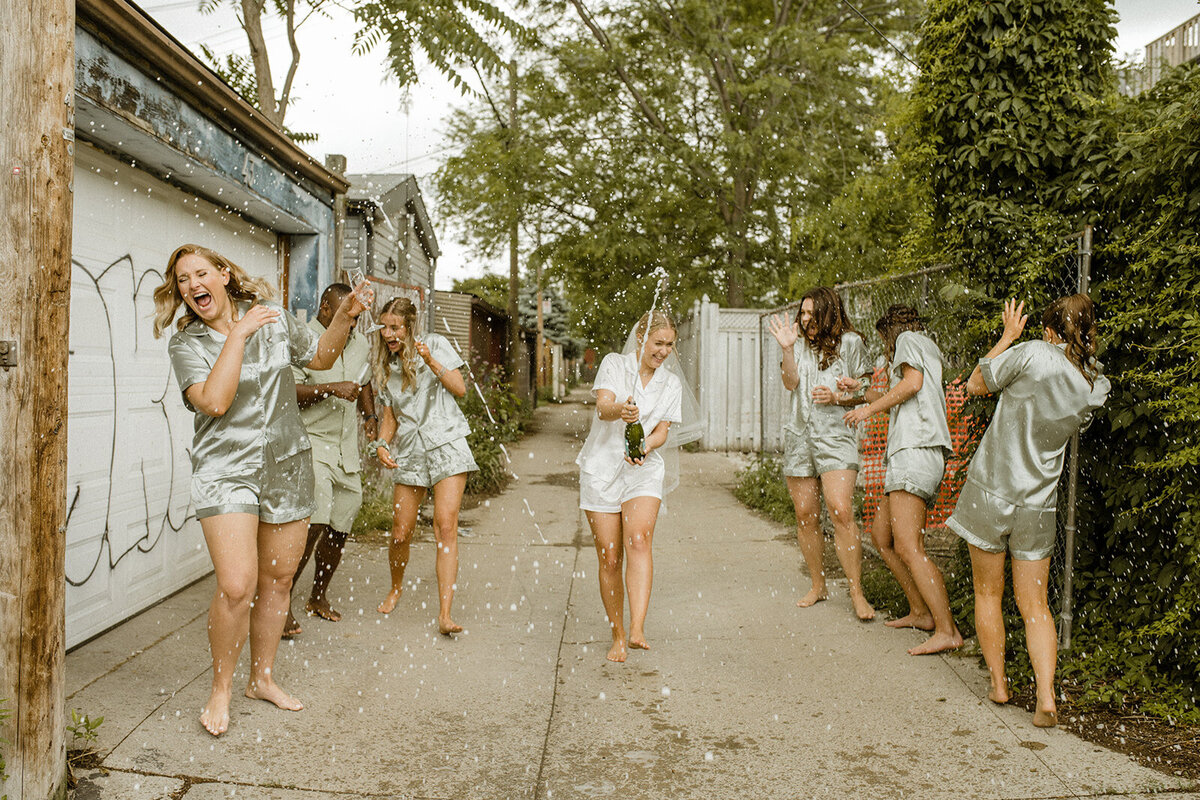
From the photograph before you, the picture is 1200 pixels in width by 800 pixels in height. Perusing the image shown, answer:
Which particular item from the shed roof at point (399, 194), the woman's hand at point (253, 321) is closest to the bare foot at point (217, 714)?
the woman's hand at point (253, 321)

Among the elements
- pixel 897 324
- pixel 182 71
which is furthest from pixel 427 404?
pixel 897 324

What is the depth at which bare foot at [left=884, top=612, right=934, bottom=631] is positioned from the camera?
534 centimetres

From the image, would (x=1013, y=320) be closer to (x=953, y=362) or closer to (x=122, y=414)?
(x=953, y=362)

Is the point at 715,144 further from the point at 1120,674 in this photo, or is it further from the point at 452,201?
the point at 1120,674

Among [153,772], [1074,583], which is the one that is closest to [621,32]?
[1074,583]

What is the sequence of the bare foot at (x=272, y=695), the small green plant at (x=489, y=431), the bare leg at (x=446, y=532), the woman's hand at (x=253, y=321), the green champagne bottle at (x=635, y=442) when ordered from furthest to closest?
the small green plant at (x=489, y=431), the bare leg at (x=446, y=532), the green champagne bottle at (x=635, y=442), the bare foot at (x=272, y=695), the woman's hand at (x=253, y=321)

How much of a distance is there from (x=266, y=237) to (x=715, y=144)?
33.8 feet

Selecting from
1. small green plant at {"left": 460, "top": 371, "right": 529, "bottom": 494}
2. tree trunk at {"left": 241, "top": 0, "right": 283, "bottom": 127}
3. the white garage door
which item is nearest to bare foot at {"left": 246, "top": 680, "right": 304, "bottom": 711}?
the white garage door

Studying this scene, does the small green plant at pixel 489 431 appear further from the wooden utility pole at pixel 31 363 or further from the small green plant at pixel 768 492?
the wooden utility pole at pixel 31 363

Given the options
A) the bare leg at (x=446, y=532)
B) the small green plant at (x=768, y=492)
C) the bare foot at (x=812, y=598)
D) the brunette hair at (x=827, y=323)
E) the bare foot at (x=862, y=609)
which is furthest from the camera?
the small green plant at (x=768, y=492)

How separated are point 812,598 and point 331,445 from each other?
3118 mm

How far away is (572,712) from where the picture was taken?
4.16 metres

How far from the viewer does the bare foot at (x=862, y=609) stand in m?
5.58

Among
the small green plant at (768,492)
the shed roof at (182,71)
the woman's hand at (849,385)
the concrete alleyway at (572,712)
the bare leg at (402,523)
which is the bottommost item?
the concrete alleyway at (572,712)
